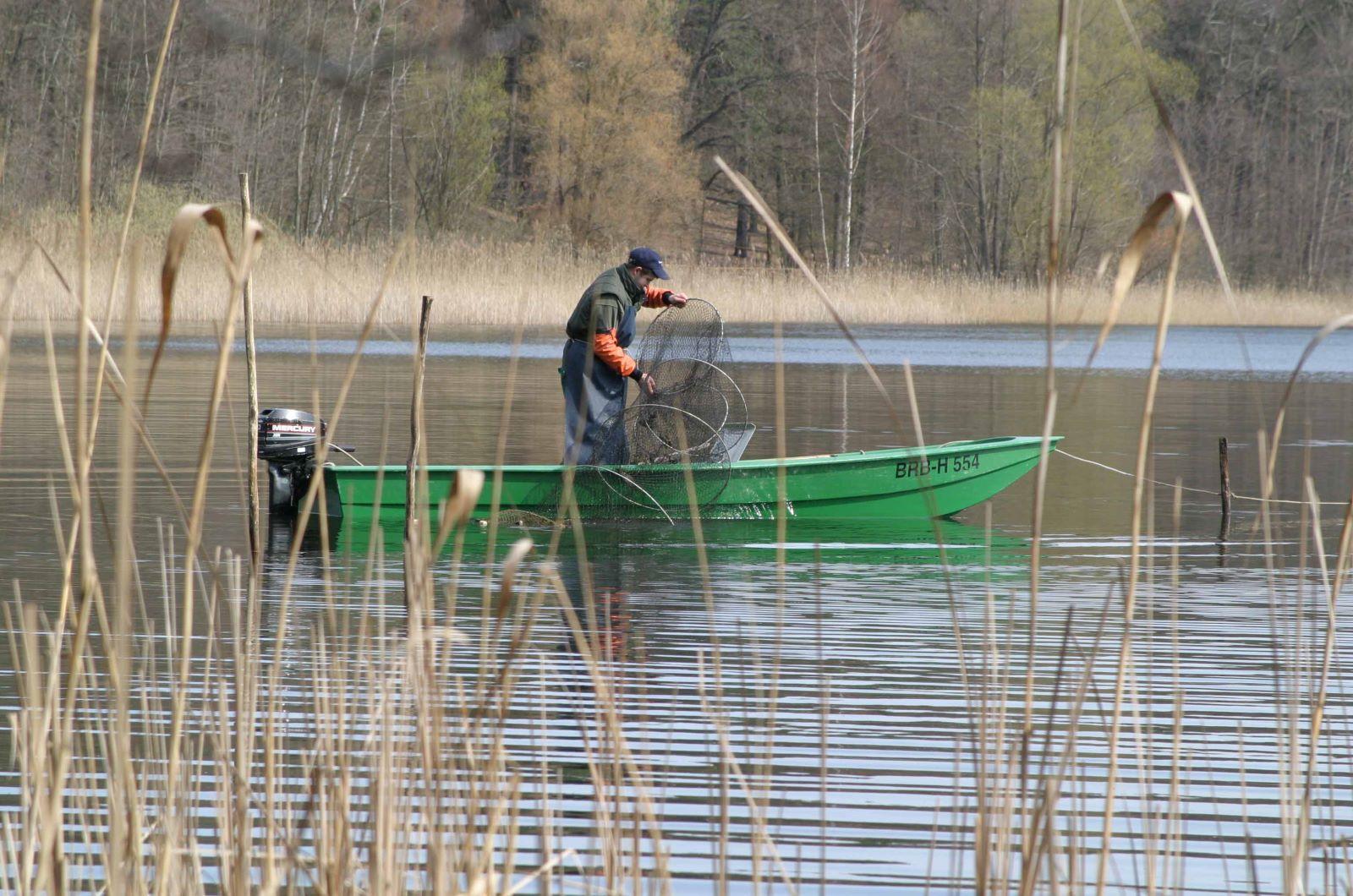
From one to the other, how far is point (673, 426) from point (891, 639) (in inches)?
108

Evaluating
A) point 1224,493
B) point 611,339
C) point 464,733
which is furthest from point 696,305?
point 464,733

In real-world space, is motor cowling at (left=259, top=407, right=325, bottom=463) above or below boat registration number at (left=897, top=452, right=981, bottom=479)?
above

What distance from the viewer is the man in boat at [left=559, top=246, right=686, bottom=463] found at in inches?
341

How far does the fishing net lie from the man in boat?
0.10 metres

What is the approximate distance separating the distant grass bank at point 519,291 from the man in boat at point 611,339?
14698mm

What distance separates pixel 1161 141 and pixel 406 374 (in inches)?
937

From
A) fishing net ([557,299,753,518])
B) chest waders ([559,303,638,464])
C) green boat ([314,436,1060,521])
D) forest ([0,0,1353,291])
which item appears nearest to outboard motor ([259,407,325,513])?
green boat ([314,436,1060,521])

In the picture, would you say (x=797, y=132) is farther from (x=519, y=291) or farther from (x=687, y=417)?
(x=687, y=417)

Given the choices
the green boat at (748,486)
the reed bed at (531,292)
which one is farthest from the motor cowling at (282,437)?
the reed bed at (531,292)

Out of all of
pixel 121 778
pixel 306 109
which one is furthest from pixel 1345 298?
pixel 121 778

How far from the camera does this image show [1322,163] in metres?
43.8

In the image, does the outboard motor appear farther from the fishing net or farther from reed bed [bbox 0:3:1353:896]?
the fishing net

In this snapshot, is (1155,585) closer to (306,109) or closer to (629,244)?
(306,109)

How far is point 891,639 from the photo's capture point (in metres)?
6.82
